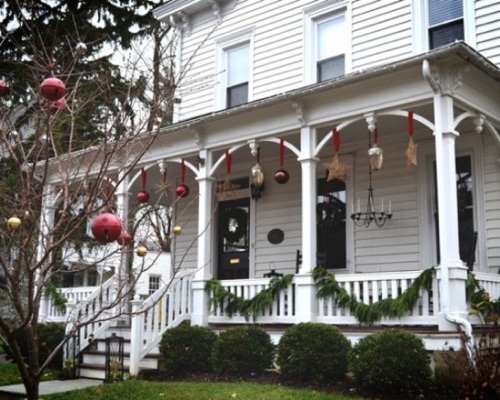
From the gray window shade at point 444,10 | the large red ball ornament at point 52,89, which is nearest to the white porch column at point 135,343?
the large red ball ornament at point 52,89

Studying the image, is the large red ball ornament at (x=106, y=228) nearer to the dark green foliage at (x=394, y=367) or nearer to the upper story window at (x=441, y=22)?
the dark green foliage at (x=394, y=367)

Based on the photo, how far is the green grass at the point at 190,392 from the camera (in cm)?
780

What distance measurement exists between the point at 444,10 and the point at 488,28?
1.03m

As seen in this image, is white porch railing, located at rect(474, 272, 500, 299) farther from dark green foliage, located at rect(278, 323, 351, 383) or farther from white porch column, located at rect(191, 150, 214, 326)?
white porch column, located at rect(191, 150, 214, 326)

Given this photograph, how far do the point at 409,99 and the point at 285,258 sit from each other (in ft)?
16.1

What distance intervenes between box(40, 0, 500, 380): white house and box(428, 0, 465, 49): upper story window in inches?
0.9

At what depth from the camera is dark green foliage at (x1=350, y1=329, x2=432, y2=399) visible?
767 centimetres

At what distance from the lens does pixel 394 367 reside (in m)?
7.68

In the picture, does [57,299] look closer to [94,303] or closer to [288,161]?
[94,303]

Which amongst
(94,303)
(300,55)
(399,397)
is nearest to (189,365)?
(94,303)

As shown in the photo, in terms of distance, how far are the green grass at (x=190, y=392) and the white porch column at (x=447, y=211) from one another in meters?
1.72

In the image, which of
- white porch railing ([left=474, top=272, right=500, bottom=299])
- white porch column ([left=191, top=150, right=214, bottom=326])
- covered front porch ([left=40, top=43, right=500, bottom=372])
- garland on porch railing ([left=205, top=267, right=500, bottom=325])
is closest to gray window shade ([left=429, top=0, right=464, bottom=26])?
covered front porch ([left=40, top=43, right=500, bottom=372])

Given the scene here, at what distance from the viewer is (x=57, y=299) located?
13.2 meters

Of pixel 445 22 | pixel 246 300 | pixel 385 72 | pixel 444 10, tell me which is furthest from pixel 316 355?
pixel 444 10
